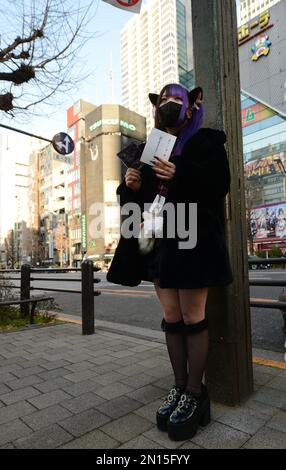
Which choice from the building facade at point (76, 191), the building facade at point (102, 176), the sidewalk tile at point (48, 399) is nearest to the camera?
the sidewalk tile at point (48, 399)

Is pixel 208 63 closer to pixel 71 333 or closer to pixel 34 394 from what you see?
pixel 34 394

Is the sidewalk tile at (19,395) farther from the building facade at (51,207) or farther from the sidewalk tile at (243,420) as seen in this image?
the building facade at (51,207)

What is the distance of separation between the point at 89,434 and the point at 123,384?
2.55 ft

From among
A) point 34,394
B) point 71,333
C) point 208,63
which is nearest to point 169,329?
point 34,394

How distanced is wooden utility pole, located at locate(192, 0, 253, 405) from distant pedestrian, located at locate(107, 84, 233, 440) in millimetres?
234

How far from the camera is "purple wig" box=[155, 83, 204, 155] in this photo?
1.87 meters

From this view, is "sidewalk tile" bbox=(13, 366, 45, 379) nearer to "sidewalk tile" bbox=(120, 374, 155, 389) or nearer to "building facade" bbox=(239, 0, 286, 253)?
"sidewalk tile" bbox=(120, 374, 155, 389)

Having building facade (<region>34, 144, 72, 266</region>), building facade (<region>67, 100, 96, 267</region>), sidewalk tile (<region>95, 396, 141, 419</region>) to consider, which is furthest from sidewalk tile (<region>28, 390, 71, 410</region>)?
building facade (<region>34, 144, 72, 266</region>)

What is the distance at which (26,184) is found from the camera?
8925 cm

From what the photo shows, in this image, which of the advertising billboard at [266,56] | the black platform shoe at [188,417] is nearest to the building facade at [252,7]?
the advertising billboard at [266,56]

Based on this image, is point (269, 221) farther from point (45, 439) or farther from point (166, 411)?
point (45, 439)

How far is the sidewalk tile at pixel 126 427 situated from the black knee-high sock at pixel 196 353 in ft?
1.09

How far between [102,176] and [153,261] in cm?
6309

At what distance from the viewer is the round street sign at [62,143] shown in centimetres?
906
